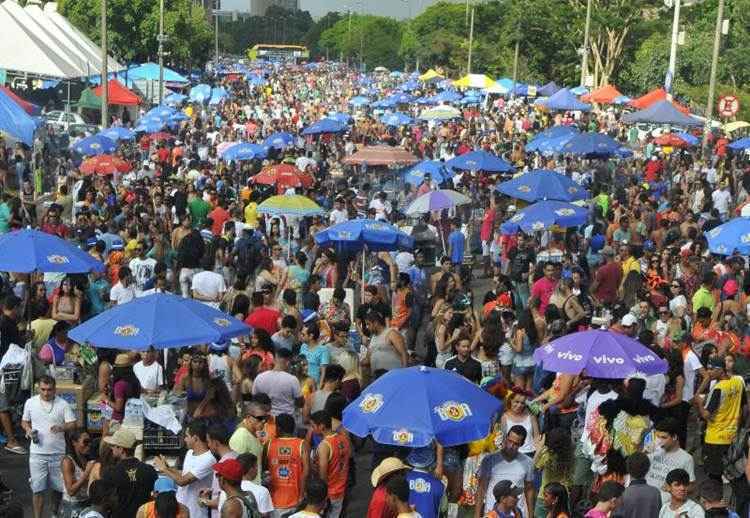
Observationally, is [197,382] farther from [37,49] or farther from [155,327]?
[37,49]

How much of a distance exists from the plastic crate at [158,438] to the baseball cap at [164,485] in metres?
1.03

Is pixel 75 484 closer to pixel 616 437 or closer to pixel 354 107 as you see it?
pixel 616 437

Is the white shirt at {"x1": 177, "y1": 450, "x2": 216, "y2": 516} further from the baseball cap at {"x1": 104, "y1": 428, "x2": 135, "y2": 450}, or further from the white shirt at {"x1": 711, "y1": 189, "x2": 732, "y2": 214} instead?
the white shirt at {"x1": 711, "y1": 189, "x2": 732, "y2": 214}

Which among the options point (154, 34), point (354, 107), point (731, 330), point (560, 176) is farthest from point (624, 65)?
point (731, 330)

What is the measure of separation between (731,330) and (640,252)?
3.91 metres

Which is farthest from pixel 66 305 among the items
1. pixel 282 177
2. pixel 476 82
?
A: pixel 476 82

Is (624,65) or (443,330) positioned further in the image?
(624,65)

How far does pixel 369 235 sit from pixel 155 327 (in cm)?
608

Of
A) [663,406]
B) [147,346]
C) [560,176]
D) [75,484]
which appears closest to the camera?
[75,484]

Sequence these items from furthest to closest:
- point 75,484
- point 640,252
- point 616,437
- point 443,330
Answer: point 640,252, point 443,330, point 616,437, point 75,484

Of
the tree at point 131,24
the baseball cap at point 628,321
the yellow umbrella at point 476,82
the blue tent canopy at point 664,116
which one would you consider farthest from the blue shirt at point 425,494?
the tree at point 131,24

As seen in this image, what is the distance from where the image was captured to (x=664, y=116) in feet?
107

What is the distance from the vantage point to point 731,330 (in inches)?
557

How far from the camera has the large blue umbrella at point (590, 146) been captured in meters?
28.0
